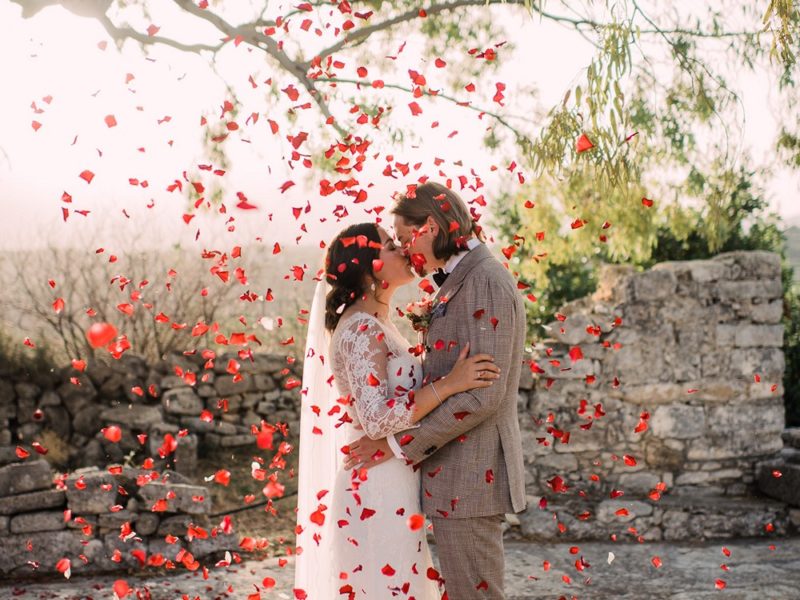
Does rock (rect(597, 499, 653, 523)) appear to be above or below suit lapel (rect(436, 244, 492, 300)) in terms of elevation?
below

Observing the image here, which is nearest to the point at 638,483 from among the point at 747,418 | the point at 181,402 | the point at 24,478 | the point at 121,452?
the point at 747,418

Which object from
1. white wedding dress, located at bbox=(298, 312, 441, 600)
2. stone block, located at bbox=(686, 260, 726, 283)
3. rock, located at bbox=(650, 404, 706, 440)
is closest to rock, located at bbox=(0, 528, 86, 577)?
white wedding dress, located at bbox=(298, 312, 441, 600)

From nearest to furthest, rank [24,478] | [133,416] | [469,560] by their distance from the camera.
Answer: [469,560], [24,478], [133,416]

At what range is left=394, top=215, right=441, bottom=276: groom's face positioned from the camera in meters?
3.36

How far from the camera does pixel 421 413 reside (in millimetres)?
3221

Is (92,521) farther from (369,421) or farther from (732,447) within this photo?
(732,447)

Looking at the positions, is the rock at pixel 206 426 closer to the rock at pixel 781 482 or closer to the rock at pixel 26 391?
the rock at pixel 26 391

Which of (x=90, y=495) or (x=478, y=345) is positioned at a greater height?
(x=478, y=345)

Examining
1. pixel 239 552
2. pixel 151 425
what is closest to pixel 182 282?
pixel 151 425

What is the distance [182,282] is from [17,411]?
8.51 feet

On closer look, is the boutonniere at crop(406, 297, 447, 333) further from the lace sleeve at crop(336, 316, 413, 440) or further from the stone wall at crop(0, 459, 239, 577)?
the stone wall at crop(0, 459, 239, 577)

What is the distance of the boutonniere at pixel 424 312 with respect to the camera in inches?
132

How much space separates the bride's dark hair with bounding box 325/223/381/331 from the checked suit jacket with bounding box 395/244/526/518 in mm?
390

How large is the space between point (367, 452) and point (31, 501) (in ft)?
10.9
